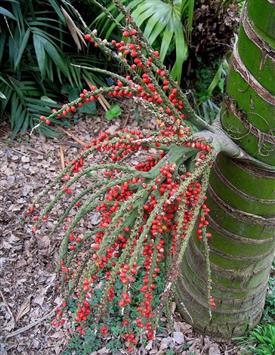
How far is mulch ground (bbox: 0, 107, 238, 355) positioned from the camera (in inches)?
72.9

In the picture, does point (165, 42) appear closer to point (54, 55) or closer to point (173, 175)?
point (54, 55)

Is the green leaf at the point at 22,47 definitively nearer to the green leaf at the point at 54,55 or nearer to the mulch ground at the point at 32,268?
the green leaf at the point at 54,55

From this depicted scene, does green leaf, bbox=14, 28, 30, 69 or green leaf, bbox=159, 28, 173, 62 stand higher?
green leaf, bbox=159, 28, 173, 62

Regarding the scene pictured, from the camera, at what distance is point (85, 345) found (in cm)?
178

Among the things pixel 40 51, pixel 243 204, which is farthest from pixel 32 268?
pixel 40 51

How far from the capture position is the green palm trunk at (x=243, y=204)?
1081 millimetres

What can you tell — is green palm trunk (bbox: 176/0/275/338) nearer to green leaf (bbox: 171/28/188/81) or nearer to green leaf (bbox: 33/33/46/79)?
green leaf (bbox: 171/28/188/81)

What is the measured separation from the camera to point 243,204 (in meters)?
1.34

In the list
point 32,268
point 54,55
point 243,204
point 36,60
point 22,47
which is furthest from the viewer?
point 36,60

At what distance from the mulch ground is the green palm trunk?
0.13 metres

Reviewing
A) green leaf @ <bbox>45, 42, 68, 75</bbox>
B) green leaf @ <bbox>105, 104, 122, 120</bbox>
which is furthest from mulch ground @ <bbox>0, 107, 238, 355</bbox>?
green leaf @ <bbox>45, 42, 68, 75</bbox>

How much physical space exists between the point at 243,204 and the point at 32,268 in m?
1.18

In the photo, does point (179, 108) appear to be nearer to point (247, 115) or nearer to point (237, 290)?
point (247, 115)

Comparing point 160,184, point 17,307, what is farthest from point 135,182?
point 17,307
